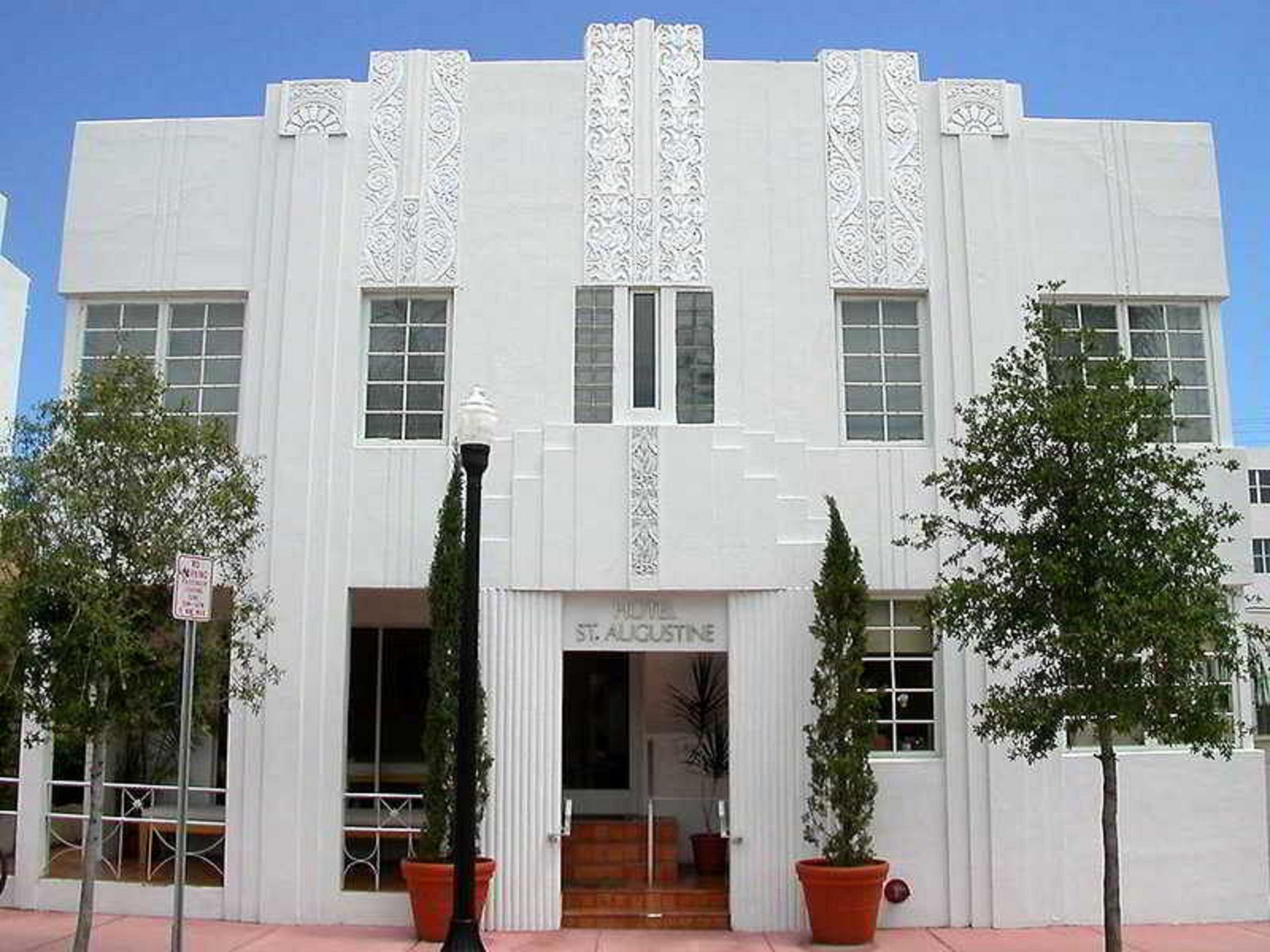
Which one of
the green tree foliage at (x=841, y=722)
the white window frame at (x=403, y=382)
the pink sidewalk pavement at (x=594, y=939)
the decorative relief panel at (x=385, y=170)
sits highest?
the decorative relief panel at (x=385, y=170)

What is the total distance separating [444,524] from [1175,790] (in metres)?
7.45

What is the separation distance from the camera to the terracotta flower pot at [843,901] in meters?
11.7

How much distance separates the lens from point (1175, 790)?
1287 cm

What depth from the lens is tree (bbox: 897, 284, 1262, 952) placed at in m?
9.66

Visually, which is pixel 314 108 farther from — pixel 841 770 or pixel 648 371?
pixel 841 770

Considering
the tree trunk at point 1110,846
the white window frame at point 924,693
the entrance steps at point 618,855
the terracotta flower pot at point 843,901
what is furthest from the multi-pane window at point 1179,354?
the entrance steps at point 618,855

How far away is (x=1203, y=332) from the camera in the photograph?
13797 millimetres

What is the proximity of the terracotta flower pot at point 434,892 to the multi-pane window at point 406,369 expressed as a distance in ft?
13.8

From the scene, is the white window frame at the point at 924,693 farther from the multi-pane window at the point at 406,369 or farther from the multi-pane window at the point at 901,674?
the multi-pane window at the point at 406,369

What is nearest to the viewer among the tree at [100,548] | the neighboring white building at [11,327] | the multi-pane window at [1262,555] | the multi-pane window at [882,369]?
the tree at [100,548]

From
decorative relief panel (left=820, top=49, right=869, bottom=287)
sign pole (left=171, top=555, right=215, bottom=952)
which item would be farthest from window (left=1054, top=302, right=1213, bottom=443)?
sign pole (left=171, top=555, right=215, bottom=952)

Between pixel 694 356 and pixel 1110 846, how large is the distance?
6.04 m

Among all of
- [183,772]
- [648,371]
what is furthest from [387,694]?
[183,772]

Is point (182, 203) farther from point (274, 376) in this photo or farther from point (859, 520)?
point (859, 520)
